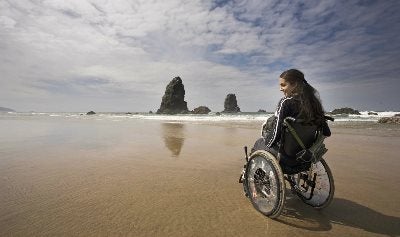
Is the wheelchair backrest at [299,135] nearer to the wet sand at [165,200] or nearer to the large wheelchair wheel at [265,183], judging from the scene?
the large wheelchair wheel at [265,183]

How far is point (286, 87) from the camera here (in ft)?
10.9

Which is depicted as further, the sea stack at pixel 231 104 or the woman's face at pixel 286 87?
the sea stack at pixel 231 104

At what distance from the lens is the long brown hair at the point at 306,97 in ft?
9.98

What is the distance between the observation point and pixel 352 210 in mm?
3369

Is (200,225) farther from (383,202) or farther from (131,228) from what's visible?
(383,202)

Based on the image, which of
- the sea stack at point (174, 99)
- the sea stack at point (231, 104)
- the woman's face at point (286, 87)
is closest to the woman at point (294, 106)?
the woman's face at point (286, 87)

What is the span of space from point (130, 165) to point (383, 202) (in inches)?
171

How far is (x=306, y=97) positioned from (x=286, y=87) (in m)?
0.30

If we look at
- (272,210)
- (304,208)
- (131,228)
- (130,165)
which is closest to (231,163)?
(130,165)

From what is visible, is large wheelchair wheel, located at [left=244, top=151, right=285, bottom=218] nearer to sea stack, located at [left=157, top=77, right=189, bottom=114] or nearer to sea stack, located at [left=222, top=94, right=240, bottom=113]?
sea stack, located at [left=157, top=77, right=189, bottom=114]

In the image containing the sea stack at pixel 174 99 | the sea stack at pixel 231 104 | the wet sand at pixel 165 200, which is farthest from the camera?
the sea stack at pixel 231 104

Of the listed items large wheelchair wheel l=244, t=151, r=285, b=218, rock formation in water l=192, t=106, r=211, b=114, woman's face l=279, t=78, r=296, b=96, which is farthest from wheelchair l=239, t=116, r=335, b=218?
rock formation in water l=192, t=106, r=211, b=114

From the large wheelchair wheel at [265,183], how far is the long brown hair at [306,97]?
2.05 ft

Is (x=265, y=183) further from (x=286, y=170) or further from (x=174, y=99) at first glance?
(x=174, y=99)
